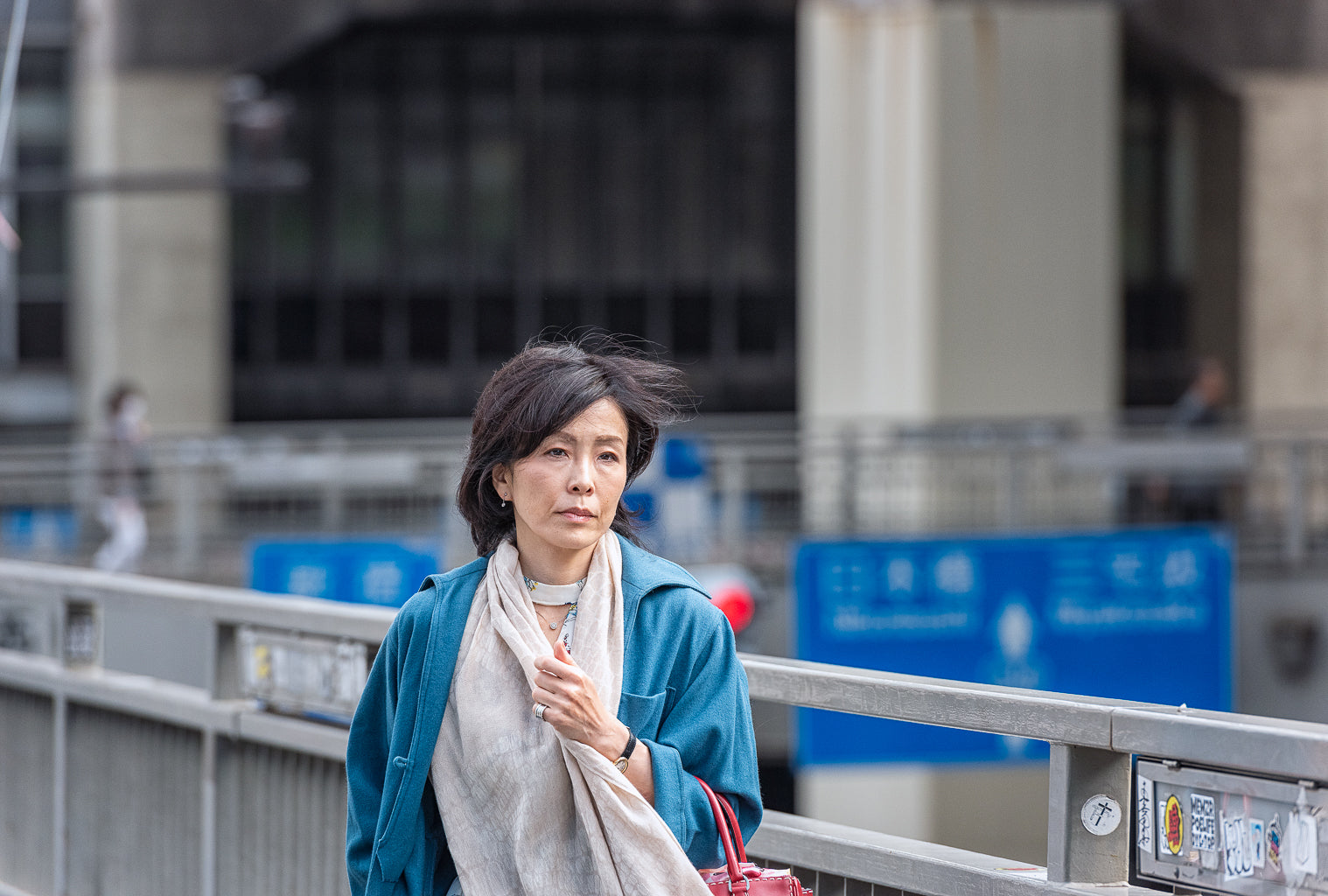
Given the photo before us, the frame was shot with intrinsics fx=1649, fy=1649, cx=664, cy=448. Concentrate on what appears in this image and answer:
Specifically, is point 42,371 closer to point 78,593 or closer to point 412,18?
point 412,18

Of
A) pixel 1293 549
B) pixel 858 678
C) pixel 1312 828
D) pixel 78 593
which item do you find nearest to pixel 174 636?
pixel 78 593

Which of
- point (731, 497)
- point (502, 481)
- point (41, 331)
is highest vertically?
point (41, 331)

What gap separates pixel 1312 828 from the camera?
7.78ft

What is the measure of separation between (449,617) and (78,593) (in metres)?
3.56

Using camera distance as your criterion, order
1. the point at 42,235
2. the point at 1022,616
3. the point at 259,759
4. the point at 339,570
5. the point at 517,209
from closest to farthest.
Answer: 1. the point at 259,759
2. the point at 1022,616
3. the point at 339,570
4. the point at 42,235
5. the point at 517,209

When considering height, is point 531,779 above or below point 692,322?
below

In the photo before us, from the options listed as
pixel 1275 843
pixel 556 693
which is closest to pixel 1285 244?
pixel 1275 843

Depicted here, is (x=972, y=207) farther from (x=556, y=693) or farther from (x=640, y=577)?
(x=556, y=693)

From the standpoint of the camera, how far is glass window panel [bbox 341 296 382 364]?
3238 cm

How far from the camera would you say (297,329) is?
3244 cm

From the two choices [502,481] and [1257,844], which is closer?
[1257,844]

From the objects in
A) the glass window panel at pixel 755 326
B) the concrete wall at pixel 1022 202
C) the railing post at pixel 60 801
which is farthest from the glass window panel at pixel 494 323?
the railing post at pixel 60 801

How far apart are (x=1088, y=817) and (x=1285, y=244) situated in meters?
29.0

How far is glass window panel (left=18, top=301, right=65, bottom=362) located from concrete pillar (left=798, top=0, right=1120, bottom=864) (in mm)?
16210
